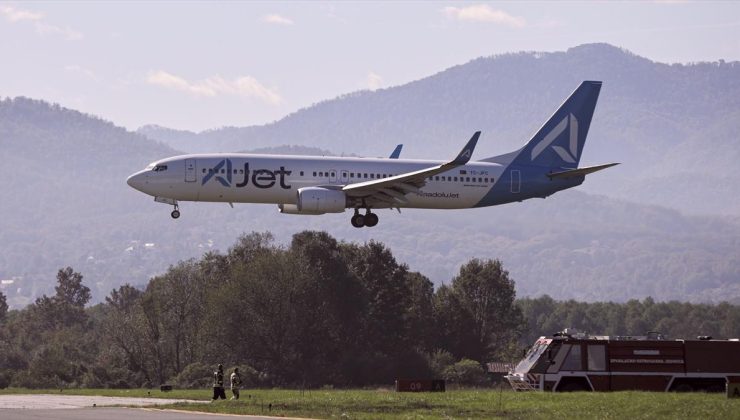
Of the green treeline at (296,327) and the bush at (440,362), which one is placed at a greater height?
the green treeline at (296,327)

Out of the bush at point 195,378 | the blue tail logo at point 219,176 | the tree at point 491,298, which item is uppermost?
the blue tail logo at point 219,176

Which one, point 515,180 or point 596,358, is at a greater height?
point 515,180

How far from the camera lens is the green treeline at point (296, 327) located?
99812 millimetres

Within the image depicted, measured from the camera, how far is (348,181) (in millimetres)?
73500

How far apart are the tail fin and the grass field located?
89.3ft

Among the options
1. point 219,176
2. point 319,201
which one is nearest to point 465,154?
point 319,201

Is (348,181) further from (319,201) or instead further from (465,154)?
(465,154)

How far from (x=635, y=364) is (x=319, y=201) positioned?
834 inches

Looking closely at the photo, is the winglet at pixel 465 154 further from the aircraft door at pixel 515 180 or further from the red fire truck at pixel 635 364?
the red fire truck at pixel 635 364

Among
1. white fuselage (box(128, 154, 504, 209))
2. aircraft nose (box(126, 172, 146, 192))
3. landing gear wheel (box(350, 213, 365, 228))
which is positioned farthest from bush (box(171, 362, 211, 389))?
white fuselage (box(128, 154, 504, 209))

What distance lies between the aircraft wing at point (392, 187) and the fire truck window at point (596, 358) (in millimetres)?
15327

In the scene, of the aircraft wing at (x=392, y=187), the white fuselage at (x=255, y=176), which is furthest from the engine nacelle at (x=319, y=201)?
the white fuselage at (x=255, y=176)

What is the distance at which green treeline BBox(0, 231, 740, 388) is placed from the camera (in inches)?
3930

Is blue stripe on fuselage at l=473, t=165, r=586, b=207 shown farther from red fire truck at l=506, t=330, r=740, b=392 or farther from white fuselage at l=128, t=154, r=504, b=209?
red fire truck at l=506, t=330, r=740, b=392
